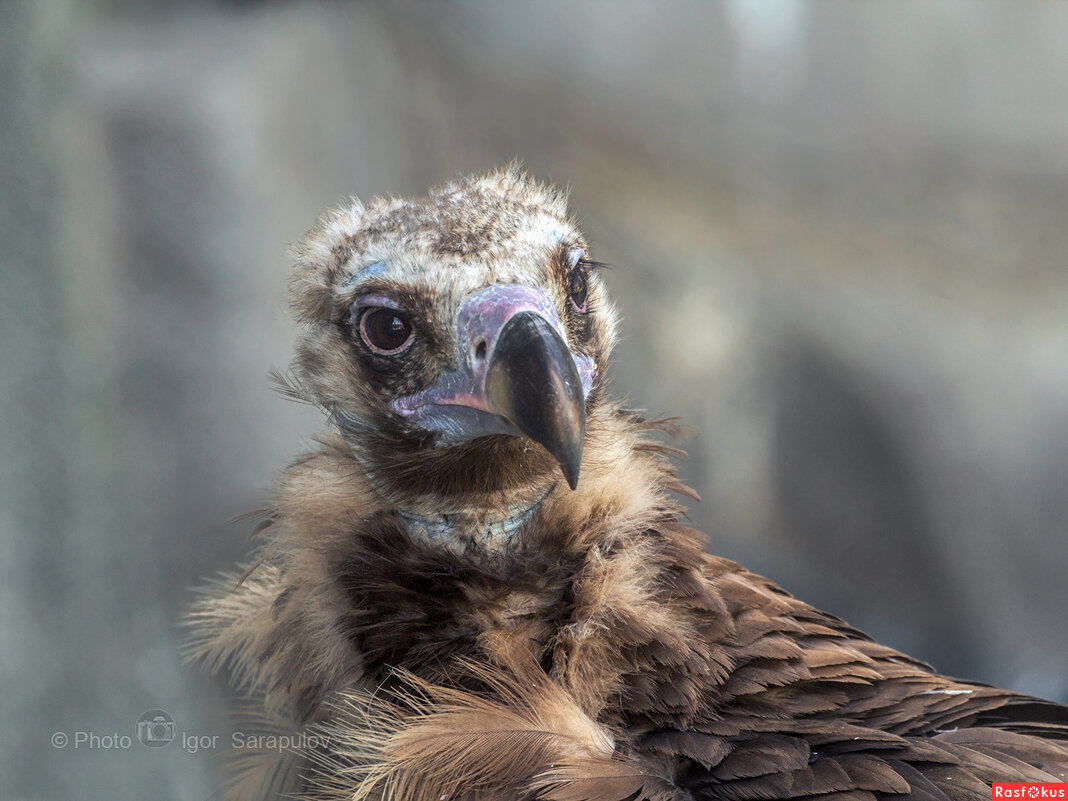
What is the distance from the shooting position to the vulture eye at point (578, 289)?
26.1 inches

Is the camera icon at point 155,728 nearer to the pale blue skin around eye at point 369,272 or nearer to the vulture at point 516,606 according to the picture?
the vulture at point 516,606

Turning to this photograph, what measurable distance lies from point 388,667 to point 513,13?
1.05m

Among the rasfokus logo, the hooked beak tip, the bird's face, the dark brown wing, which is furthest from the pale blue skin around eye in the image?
the rasfokus logo

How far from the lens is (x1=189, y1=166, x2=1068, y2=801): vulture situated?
0.53 meters

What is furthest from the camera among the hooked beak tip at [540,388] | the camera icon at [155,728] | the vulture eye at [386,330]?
the camera icon at [155,728]

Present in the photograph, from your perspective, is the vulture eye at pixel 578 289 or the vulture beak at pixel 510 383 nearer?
the vulture beak at pixel 510 383

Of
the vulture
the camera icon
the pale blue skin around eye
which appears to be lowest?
the camera icon

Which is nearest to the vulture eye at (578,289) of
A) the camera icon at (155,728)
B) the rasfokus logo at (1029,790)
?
the rasfokus logo at (1029,790)

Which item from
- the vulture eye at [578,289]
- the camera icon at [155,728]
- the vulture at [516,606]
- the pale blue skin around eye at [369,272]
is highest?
the vulture eye at [578,289]

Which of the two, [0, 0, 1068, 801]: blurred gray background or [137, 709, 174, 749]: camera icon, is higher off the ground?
[0, 0, 1068, 801]: blurred gray background

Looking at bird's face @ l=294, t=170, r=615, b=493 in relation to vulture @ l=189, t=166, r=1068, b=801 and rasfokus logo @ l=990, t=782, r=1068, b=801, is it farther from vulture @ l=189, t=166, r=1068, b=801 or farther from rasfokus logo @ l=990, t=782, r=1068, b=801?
rasfokus logo @ l=990, t=782, r=1068, b=801

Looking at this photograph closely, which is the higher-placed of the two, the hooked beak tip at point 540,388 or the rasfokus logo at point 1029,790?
the hooked beak tip at point 540,388

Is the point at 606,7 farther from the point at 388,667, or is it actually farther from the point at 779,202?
the point at 388,667

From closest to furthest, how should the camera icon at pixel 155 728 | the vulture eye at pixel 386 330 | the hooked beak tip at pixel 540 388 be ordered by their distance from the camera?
the hooked beak tip at pixel 540 388 < the vulture eye at pixel 386 330 < the camera icon at pixel 155 728
